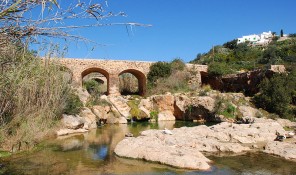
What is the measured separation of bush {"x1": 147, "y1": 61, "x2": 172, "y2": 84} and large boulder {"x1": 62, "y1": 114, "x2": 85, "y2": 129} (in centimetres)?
1401

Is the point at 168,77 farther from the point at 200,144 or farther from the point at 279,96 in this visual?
the point at 200,144

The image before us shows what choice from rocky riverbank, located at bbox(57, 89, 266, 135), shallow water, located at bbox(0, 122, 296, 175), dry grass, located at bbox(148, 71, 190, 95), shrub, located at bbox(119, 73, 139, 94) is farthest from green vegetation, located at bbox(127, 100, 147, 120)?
shrub, located at bbox(119, 73, 139, 94)

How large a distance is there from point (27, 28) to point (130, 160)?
21.7ft

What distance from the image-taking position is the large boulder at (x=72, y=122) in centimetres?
1494

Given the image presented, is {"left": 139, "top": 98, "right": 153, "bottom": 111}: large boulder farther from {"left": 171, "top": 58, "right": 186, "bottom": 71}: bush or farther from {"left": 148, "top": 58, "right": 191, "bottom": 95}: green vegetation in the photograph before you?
{"left": 171, "top": 58, "right": 186, "bottom": 71}: bush

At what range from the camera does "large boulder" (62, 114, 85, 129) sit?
49.0 ft

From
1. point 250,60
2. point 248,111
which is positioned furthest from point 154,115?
point 250,60

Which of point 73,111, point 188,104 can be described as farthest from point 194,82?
point 73,111

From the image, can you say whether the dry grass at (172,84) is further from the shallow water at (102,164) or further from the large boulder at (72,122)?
the shallow water at (102,164)

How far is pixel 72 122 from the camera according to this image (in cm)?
1520

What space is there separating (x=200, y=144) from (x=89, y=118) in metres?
8.41

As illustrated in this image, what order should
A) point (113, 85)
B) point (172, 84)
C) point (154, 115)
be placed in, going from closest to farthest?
point (154, 115) < point (172, 84) < point (113, 85)

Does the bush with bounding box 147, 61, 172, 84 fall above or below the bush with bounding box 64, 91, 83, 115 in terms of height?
above

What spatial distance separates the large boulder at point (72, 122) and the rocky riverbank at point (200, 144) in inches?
163
